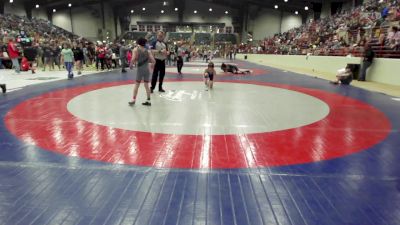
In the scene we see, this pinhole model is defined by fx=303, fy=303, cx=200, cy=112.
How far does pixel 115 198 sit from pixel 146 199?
26 cm

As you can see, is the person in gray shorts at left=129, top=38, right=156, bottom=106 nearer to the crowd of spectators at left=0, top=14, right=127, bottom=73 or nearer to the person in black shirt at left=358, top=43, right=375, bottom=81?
the crowd of spectators at left=0, top=14, right=127, bottom=73

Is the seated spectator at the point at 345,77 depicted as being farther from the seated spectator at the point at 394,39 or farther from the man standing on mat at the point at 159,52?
the man standing on mat at the point at 159,52

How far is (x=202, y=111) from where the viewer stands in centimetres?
605

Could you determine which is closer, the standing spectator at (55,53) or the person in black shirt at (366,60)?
the person in black shirt at (366,60)

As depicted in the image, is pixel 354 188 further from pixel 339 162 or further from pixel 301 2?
pixel 301 2

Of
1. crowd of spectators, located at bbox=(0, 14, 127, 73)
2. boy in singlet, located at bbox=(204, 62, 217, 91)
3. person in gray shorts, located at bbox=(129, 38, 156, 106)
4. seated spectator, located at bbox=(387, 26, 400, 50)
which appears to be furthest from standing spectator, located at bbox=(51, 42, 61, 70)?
seated spectator, located at bbox=(387, 26, 400, 50)

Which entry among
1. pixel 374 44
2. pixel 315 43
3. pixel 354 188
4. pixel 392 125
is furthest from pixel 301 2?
pixel 354 188

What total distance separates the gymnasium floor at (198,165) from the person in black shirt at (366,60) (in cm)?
658

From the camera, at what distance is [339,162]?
11.4ft

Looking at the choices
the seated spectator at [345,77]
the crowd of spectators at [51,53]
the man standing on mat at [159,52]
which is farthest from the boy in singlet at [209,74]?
the crowd of spectators at [51,53]

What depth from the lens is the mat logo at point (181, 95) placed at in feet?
24.7

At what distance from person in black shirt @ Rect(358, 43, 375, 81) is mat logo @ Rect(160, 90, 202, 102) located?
7651 mm

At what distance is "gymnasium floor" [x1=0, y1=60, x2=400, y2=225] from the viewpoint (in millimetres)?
2373

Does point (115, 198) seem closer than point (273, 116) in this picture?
Yes
